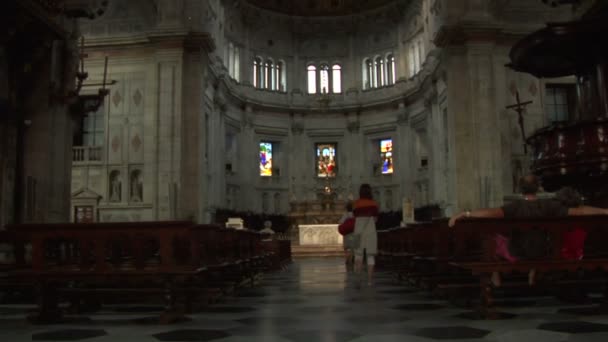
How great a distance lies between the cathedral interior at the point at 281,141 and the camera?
5.66 meters

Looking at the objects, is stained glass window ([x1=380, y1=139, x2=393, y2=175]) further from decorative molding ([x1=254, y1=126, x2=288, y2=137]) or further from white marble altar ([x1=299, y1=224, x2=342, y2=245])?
white marble altar ([x1=299, y1=224, x2=342, y2=245])

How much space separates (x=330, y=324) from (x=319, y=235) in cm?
2136

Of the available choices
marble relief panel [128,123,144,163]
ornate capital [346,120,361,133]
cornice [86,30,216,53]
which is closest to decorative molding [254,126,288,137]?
ornate capital [346,120,361,133]

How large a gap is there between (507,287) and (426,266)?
2961mm

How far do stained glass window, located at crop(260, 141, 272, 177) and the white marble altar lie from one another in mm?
8589

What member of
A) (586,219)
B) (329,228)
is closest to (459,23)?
(329,228)

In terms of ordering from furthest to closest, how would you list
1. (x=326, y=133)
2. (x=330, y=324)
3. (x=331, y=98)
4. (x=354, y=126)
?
(x=331, y=98), (x=326, y=133), (x=354, y=126), (x=330, y=324)

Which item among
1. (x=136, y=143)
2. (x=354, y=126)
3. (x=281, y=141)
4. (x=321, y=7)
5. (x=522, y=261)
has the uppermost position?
(x=321, y=7)

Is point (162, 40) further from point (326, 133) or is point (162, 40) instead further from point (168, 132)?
point (326, 133)

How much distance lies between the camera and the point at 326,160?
115 ft

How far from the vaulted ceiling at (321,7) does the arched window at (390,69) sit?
327 cm

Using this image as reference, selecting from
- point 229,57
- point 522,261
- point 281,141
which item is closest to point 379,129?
point 281,141

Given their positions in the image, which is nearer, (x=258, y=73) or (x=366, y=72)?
(x=258, y=73)

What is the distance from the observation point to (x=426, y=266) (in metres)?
8.73
